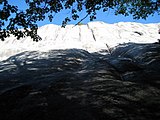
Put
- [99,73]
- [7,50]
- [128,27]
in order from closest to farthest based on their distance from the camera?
1. [99,73]
2. [7,50]
3. [128,27]

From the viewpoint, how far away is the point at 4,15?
10.2 m

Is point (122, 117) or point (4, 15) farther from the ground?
point (4, 15)

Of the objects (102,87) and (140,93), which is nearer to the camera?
(140,93)

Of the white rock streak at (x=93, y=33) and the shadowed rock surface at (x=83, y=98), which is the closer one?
the shadowed rock surface at (x=83, y=98)

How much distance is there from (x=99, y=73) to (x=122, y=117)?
561 cm

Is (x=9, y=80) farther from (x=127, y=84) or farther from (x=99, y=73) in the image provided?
(x=127, y=84)

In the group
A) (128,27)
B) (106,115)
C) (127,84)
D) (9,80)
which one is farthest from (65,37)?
(106,115)

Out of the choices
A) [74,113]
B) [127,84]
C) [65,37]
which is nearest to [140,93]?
[127,84]

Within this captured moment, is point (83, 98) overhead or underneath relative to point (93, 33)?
underneath

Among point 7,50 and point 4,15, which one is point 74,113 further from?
point 7,50

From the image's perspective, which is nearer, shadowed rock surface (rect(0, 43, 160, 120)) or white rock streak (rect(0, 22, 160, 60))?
shadowed rock surface (rect(0, 43, 160, 120))

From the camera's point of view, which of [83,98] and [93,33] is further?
[93,33]

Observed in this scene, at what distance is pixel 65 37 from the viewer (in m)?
47.0

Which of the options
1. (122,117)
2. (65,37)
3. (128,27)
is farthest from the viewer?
(128,27)
